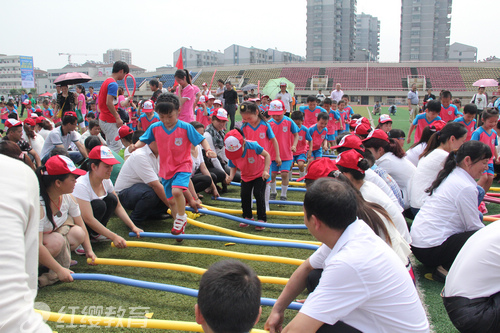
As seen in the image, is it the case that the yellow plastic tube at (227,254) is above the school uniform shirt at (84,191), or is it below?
below

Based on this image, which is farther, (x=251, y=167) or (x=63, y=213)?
(x=251, y=167)

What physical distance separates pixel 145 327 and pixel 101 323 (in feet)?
1.18

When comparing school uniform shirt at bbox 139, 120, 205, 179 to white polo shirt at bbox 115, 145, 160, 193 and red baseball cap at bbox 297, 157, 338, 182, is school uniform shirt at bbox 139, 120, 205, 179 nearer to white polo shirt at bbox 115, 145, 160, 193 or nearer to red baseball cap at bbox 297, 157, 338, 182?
white polo shirt at bbox 115, 145, 160, 193

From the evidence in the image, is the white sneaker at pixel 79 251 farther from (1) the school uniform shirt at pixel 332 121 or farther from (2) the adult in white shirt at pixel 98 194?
(1) the school uniform shirt at pixel 332 121

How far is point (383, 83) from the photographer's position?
45719 mm

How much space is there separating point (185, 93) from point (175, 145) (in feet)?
9.15

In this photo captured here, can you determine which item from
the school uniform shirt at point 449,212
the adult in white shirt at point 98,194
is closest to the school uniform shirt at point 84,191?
the adult in white shirt at point 98,194

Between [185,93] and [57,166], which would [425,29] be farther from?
[57,166]

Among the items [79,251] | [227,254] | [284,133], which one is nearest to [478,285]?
[227,254]

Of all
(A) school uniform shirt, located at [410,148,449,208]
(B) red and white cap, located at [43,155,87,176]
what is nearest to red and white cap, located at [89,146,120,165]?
(B) red and white cap, located at [43,155,87,176]

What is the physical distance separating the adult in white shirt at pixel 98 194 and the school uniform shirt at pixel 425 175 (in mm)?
3372

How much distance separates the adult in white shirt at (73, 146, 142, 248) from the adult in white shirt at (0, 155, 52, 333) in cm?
288

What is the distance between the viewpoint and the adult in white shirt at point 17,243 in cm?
97

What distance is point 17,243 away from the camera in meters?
1.00
